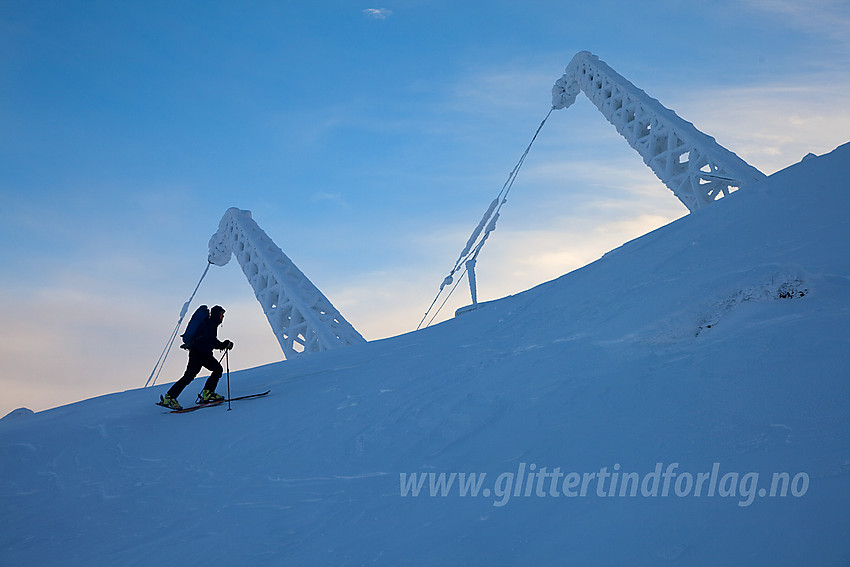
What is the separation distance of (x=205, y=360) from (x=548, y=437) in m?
5.19

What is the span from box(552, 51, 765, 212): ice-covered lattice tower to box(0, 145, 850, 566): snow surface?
4.77 metres

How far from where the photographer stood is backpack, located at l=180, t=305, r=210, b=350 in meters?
7.67

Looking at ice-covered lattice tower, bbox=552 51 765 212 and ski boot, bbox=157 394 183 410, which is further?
ice-covered lattice tower, bbox=552 51 765 212

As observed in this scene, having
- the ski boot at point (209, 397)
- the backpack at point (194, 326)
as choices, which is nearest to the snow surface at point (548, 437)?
the ski boot at point (209, 397)

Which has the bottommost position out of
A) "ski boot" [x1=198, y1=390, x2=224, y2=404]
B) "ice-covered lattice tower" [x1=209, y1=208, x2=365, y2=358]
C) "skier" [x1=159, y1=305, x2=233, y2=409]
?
"ski boot" [x1=198, y1=390, x2=224, y2=404]

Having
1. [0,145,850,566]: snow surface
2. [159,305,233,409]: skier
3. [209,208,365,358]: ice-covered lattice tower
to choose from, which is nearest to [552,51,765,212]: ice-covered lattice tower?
[0,145,850,566]: snow surface

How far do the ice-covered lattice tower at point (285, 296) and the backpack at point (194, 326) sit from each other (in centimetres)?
376

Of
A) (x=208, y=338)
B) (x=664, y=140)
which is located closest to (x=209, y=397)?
(x=208, y=338)

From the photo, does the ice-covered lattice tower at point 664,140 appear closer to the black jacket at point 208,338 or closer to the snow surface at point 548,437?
the snow surface at point 548,437

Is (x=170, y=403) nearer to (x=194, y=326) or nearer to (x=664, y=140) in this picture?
(x=194, y=326)

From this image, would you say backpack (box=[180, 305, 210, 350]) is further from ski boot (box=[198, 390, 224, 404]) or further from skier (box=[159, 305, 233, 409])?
ski boot (box=[198, 390, 224, 404])

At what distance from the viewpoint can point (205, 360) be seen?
7.75 metres

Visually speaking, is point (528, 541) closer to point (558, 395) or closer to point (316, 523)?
point (316, 523)

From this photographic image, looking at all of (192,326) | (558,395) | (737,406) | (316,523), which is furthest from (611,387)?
(192,326)
